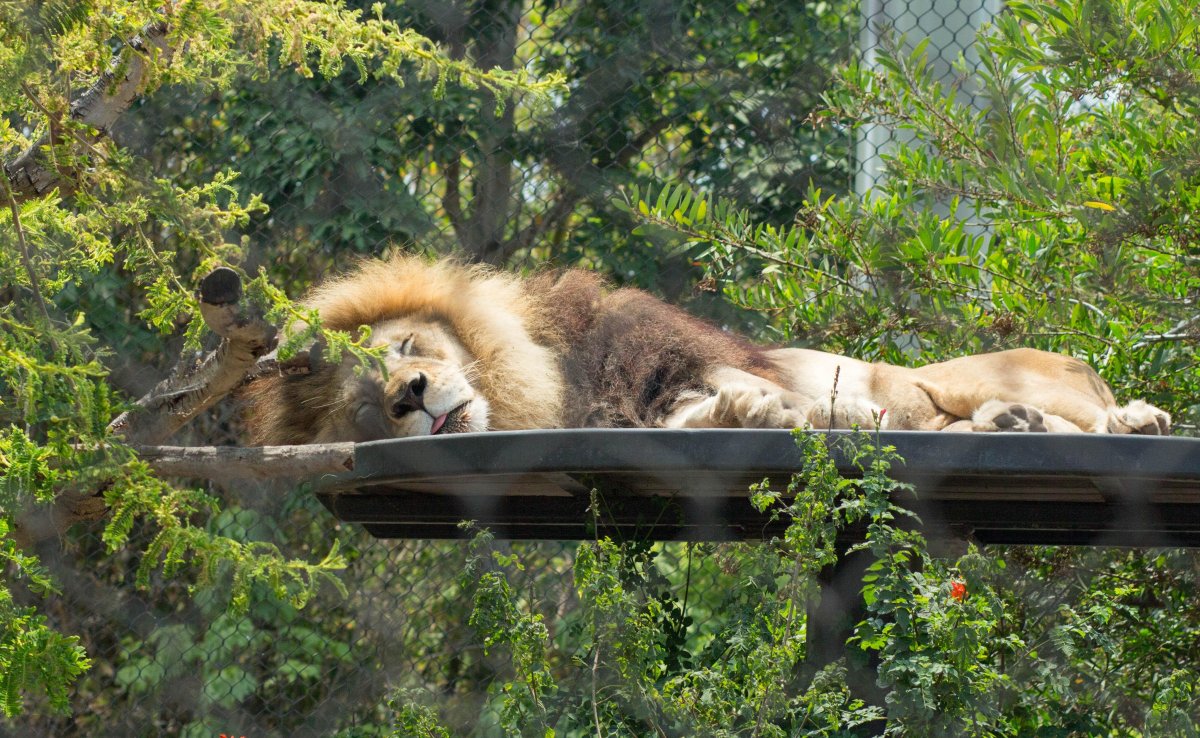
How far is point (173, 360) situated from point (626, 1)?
1.37 metres

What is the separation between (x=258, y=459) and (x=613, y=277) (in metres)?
1.65

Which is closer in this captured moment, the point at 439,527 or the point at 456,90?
the point at 439,527

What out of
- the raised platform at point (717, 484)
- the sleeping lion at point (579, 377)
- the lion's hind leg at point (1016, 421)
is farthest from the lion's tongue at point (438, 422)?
the lion's hind leg at point (1016, 421)

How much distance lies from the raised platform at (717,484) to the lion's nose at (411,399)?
127 mm

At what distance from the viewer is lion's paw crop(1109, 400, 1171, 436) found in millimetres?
1237

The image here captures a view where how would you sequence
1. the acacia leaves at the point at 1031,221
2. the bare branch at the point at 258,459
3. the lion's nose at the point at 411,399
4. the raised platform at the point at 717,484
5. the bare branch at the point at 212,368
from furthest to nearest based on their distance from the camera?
1. the acacia leaves at the point at 1031,221
2. the lion's nose at the point at 411,399
3. the bare branch at the point at 258,459
4. the bare branch at the point at 212,368
5. the raised platform at the point at 717,484

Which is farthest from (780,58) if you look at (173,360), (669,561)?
(173,360)

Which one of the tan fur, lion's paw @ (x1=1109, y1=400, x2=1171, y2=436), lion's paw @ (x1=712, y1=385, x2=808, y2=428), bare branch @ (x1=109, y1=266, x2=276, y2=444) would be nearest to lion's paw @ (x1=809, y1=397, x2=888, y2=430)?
lion's paw @ (x1=712, y1=385, x2=808, y2=428)

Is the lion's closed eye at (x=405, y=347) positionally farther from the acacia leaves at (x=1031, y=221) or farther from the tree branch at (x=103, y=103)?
the acacia leaves at (x=1031, y=221)

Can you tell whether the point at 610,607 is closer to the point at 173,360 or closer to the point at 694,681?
the point at 694,681

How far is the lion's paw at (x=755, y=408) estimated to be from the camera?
1222mm

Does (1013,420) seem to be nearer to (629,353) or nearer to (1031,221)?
(629,353)

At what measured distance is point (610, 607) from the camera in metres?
1.01

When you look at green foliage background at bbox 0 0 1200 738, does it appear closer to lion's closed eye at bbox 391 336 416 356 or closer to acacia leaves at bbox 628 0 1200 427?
acacia leaves at bbox 628 0 1200 427
